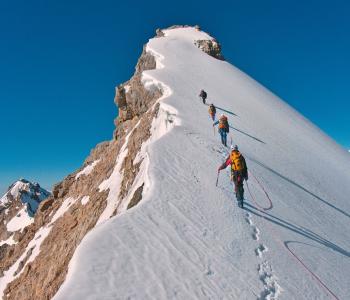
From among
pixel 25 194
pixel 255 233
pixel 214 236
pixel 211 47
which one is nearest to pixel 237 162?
pixel 255 233

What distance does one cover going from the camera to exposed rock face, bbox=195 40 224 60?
62.8m

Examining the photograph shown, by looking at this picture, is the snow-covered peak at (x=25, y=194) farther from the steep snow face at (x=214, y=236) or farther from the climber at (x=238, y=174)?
the climber at (x=238, y=174)

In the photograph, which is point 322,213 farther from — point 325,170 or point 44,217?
point 44,217

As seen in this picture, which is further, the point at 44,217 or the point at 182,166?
the point at 44,217

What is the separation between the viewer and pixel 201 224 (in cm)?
1152

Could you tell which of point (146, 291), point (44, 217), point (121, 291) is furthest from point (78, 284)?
point (44, 217)

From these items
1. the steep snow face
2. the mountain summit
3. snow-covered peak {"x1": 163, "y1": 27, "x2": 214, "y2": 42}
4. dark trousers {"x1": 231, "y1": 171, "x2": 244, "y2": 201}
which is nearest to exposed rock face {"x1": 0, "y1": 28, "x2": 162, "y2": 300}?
the mountain summit

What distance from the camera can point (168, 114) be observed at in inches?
996

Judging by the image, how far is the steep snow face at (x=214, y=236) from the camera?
853 cm

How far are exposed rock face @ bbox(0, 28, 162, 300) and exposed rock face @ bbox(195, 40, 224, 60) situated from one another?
515 inches

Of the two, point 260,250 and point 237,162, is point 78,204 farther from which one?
point 260,250

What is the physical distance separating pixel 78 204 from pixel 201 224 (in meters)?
23.9

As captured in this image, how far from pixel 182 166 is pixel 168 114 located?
10.1 m

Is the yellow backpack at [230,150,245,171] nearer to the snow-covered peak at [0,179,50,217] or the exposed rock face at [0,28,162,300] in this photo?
the exposed rock face at [0,28,162,300]
